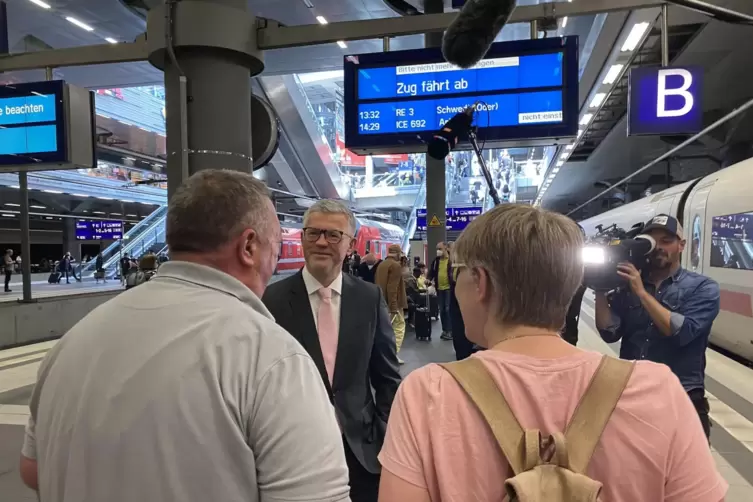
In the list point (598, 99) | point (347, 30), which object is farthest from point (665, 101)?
point (598, 99)

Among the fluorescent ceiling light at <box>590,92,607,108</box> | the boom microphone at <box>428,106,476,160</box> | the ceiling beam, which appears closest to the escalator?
the fluorescent ceiling light at <box>590,92,607,108</box>

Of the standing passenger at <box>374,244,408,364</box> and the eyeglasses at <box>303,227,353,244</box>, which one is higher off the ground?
the eyeglasses at <box>303,227,353,244</box>

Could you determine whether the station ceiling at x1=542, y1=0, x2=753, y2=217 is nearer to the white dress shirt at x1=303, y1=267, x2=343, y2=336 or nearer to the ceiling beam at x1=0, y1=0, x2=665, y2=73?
the ceiling beam at x1=0, y1=0, x2=665, y2=73

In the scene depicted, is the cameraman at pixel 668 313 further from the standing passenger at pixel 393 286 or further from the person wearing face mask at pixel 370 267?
the person wearing face mask at pixel 370 267

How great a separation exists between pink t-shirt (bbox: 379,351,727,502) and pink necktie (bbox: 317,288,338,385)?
49.5 inches

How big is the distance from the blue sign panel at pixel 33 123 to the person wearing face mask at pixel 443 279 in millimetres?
5411

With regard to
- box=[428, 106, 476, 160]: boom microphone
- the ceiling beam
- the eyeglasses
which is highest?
the ceiling beam

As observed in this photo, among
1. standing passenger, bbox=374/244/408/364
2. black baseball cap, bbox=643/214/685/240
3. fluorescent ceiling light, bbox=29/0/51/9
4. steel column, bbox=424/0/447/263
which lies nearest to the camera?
black baseball cap, bbox=643/214/685/240

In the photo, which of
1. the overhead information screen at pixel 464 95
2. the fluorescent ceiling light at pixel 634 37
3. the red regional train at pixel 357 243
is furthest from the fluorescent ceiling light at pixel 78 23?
the fluorescent ceiling light at pixel 634 37

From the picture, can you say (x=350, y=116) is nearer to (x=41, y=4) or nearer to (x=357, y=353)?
(x=357, y=353)

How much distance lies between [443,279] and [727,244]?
4086 mm

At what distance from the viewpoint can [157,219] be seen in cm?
2397

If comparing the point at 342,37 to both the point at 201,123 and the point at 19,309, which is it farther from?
the point at 19,309

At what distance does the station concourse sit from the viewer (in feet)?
10.3
